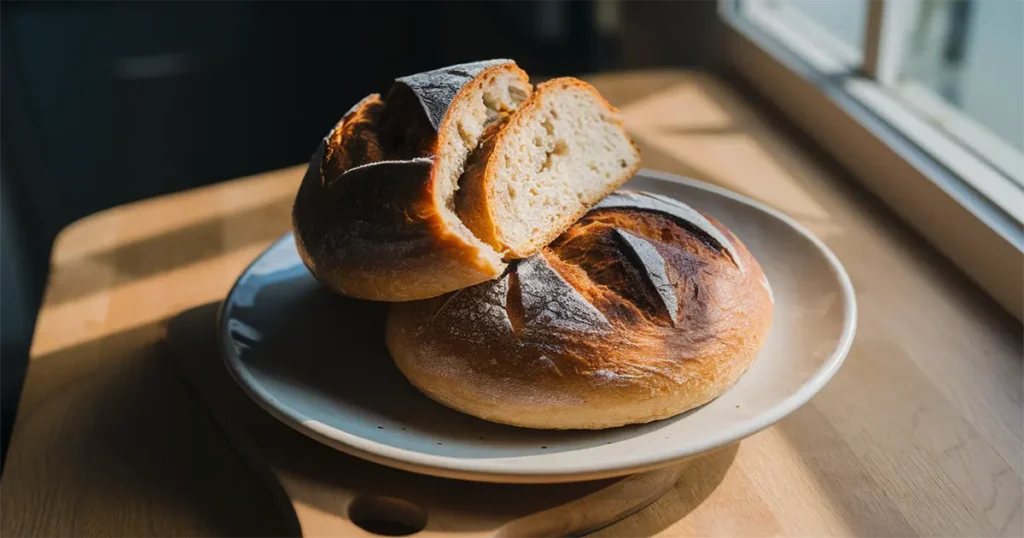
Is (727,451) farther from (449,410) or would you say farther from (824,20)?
(824,20)

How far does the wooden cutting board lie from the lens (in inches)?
27.4

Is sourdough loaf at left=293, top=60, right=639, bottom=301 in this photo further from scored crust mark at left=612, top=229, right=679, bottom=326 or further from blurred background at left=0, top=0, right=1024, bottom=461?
blurred background at left=0, top=0, right=1024, bottom=461

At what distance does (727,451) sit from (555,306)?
7.7 inches

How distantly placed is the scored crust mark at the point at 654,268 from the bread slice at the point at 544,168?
0.08 m

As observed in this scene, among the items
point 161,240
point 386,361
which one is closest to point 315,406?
point 386,361

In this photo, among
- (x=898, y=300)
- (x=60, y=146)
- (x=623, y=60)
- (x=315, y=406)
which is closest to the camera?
(x=315, y=406)

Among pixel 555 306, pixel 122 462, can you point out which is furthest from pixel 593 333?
pixel 122 462

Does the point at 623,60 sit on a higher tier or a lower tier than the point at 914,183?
lower

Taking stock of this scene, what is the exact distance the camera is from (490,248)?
0.77m

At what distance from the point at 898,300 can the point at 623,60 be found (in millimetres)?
1478

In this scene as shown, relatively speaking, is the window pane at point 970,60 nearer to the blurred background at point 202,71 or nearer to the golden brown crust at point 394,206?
the golden brown crust at point 394,206

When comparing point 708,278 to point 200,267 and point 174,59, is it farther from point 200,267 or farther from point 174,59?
point 174,59

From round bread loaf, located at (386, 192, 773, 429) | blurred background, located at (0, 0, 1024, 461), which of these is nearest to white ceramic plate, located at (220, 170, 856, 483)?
round bread loaf, located at (386, 192, 773, 429)

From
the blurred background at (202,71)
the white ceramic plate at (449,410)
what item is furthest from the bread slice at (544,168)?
the blurred background at (202,71)
